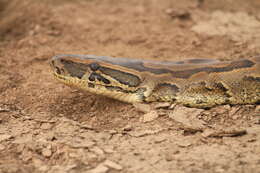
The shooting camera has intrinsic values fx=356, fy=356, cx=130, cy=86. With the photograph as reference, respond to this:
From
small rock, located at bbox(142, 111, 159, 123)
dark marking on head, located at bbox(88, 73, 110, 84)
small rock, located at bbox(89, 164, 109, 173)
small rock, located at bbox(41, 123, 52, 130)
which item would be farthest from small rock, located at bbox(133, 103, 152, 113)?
small rock, located at bbox(89, 164, 109, 173)

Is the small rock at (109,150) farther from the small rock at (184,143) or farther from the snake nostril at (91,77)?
the snake nostril at (91,77)

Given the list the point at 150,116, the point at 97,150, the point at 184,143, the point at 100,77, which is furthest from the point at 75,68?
the point at 184,143

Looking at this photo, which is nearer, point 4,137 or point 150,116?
point 4,137

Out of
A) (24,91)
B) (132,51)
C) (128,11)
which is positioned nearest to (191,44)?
(132,51)

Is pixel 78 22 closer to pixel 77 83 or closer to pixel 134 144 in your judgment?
pixel 77 83

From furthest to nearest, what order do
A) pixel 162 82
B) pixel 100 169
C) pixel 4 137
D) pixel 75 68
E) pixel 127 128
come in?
1. pixel 162 82
2. pixel 75 68
3. pixel 127 128
4. pixel 4 137
5. pixel 100 169

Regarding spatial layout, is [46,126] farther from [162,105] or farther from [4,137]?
[162,105]
